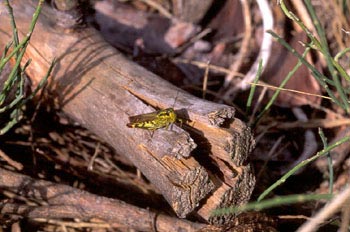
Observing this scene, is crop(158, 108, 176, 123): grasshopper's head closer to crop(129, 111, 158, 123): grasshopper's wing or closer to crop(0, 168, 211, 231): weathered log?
crop(129, 111, 158, 123): grasshopper's wing

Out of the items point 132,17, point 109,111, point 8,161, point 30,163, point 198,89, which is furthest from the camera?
point 132,17

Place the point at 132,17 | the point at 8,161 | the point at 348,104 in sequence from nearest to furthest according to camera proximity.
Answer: the point at 348,104, the point at 8,161, the point at 132,17

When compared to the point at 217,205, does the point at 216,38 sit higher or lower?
higher

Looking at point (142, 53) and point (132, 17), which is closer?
point (142, 53)

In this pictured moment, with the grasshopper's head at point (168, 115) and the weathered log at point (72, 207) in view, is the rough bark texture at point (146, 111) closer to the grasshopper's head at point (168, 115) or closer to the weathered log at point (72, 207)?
the grasshopper's head at point (168, 115)

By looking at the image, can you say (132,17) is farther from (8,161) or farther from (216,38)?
(8,161)

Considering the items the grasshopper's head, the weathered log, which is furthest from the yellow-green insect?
the weathered log

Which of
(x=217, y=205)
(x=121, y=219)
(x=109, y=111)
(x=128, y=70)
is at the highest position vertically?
(x=128, y=70)

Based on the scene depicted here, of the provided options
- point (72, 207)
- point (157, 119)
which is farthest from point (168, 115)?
point (72, 207)

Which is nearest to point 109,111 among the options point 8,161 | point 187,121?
point 187,121
